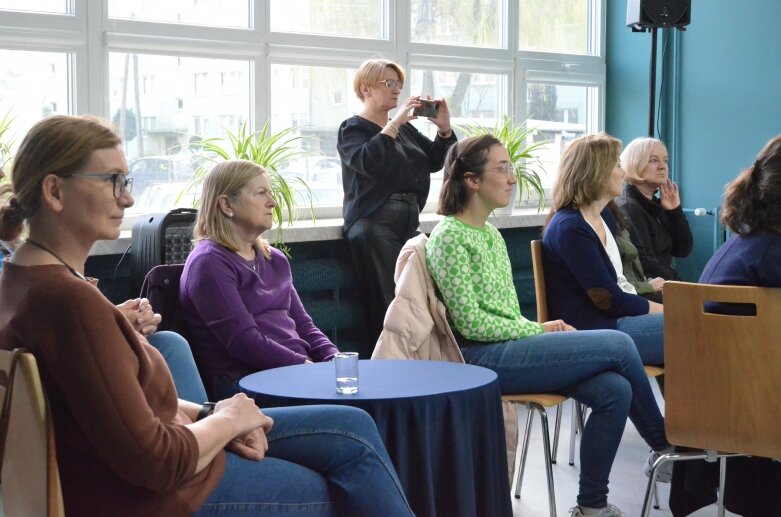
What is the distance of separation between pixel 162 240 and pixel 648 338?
1869 millimetres

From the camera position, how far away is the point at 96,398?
5.26 feet

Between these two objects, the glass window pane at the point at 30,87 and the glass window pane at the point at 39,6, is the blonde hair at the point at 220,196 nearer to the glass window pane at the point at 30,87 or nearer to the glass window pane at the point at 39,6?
the glass window pane at the point at 30,87

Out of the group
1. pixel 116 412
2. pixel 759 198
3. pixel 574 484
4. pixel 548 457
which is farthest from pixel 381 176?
pixel 116 412

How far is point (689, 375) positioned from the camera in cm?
260

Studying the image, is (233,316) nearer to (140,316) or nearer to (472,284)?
(140,316)

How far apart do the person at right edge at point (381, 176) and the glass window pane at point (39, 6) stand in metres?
1.32

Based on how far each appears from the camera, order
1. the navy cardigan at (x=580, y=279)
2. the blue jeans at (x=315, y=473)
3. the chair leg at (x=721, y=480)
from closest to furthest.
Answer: the blue jeans at (x=315, y=473), the chair leg at (x=721, y=480), the navy cardigan at (x=580, y=279)

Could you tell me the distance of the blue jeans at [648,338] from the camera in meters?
3.56

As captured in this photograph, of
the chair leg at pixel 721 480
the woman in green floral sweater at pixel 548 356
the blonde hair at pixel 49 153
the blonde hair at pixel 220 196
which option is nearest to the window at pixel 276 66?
the blonde hair at pixel 220 196

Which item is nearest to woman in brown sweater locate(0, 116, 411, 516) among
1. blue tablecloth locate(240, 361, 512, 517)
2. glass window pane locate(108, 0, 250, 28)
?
blue tablecloth locate(240, 361, 512, 517)

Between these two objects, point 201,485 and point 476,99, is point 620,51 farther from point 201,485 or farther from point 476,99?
point 201,485

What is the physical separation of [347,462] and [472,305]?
3.94 ft

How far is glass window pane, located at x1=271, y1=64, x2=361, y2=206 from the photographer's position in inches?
207

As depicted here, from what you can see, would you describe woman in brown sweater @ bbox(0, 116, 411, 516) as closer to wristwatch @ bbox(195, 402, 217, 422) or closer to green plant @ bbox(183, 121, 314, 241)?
wristwatch @ bbox(195, 402, 217, 422)
